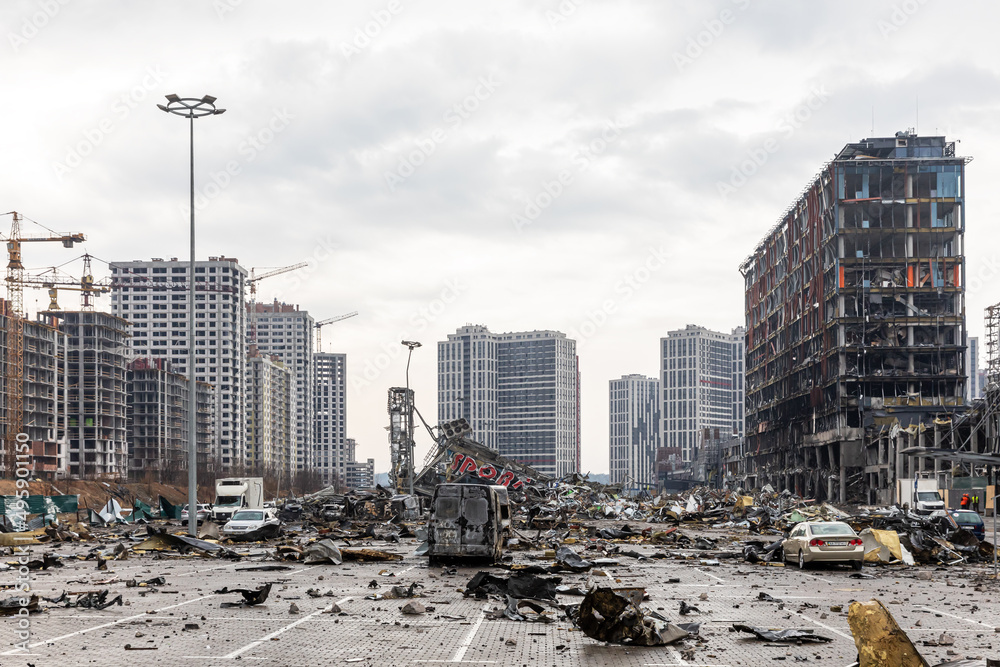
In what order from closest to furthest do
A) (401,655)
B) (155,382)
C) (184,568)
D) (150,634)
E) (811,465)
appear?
1. (401,655)
2. (150,634)
3. (184,568)
4. (811,465)
5. (155,382)

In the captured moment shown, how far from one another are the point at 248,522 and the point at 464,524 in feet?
59.3

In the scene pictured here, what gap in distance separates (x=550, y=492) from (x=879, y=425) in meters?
34.2

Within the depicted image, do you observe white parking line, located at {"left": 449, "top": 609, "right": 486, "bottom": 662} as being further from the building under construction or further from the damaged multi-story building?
the building under construction

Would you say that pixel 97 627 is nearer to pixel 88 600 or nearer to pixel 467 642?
pixel 88 600

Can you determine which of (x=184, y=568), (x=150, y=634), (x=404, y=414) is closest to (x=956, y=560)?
(x=184, y=568)

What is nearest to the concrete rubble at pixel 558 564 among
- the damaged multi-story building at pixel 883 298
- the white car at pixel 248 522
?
the white car at pixel 248 522

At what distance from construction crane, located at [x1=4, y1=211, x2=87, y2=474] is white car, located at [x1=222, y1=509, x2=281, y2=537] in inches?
3875

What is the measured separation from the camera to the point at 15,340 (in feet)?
477

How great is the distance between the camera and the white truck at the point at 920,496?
51197 mm

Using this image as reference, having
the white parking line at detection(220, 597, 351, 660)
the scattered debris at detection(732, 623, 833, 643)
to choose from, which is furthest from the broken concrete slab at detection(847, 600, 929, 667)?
the white parking line at detection(220, 597, 351, 660)

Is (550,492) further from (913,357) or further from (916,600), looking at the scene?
(916,600)

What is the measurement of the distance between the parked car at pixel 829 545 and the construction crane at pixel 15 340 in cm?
12159

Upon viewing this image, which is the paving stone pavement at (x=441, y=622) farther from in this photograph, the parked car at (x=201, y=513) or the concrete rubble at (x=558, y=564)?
the parked car at (x=201, y=513)

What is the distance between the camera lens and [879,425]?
95.8 metres
